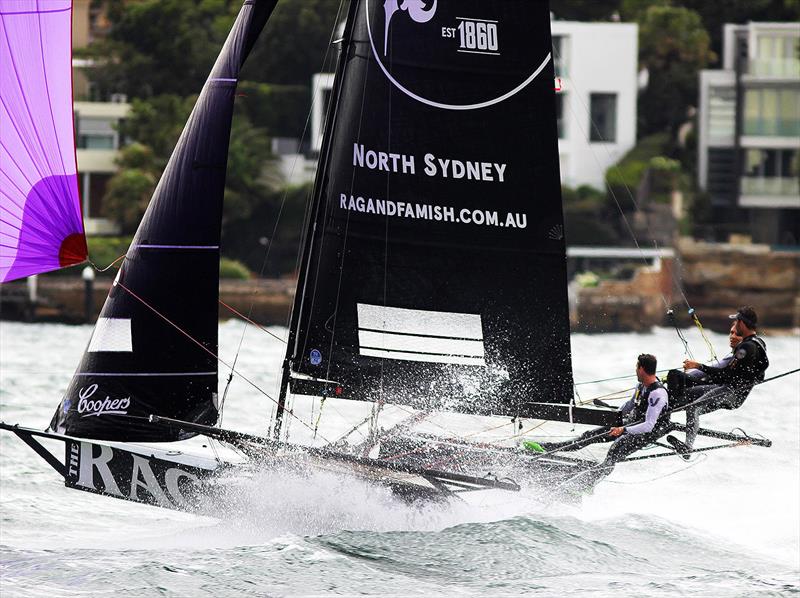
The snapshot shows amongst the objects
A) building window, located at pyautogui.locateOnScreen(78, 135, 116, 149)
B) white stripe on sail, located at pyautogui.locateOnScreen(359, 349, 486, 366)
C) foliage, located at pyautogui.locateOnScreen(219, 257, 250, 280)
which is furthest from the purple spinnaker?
building window, located at pyautogui.locateOnScreen(78, 135, 116, 149)

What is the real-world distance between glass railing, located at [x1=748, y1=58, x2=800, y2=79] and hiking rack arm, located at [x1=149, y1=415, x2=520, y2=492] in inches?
1424

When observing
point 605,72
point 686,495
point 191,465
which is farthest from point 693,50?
point 191,465

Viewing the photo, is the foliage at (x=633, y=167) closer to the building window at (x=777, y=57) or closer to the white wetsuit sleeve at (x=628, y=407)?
the building window at (x=777, y=57)

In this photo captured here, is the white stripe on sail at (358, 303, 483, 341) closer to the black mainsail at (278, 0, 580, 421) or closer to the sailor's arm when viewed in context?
the black mainsail at (278, 0, 580, 421)

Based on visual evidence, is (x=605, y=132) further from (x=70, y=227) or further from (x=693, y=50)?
(x=70, y=227)

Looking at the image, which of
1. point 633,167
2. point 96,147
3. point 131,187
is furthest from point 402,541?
point 96,147

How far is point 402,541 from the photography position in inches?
418

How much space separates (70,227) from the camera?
405 inches

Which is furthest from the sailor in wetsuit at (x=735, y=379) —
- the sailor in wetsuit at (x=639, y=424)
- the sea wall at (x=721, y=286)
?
the sea wall at (x=721, y=286)

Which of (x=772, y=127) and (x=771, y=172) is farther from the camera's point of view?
(x=771, y=172)

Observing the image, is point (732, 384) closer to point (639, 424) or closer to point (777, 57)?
point (639, 424)

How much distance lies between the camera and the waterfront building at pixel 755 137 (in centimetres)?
4400

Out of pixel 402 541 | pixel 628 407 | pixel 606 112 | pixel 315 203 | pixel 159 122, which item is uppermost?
pixel 606 112

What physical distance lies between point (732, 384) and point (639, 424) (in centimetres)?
81
